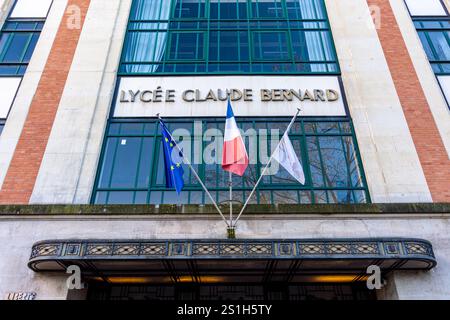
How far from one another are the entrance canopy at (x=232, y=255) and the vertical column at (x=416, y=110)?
9.06ft

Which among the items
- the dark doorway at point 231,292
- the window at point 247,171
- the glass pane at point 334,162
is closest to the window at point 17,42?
the window at point 247,171

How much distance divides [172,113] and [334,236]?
665 centimetres

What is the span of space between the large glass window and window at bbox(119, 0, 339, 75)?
3714 millimetres

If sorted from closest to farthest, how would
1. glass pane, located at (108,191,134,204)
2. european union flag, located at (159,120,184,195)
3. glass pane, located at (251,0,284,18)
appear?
european union flag, located at (159,120,184,195) < glass pane, located at (108,191,134,204) < glass pane, located at (251,0,284,18)

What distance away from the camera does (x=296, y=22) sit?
50.2 ft

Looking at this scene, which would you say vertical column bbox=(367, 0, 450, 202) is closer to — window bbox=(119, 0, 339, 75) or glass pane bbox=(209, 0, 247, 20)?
window bbox=(119, 0, 339, 75)

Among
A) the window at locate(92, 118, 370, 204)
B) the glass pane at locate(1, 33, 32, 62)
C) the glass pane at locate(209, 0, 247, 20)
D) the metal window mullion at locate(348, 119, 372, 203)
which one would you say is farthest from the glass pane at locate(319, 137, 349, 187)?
the glass pane at locate(1, 33, 32, 62)

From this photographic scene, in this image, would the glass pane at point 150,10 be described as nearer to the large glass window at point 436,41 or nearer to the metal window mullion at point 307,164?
the metal window mullion at point 307,164

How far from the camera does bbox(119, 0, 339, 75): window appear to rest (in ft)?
46.0

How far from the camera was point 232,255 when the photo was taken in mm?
9273

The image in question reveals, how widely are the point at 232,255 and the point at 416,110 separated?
812 cm

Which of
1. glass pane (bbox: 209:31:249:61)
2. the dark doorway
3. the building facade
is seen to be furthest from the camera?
glass pane (bbox: 209:31:249:61)
